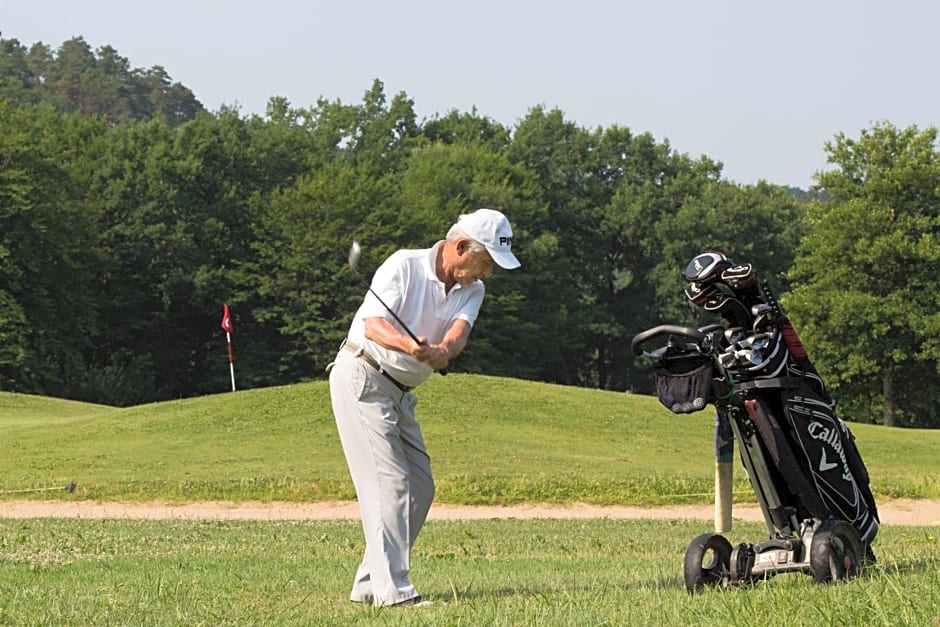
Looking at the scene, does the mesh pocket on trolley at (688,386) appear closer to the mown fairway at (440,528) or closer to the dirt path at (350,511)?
the mown fairway at (440,528)

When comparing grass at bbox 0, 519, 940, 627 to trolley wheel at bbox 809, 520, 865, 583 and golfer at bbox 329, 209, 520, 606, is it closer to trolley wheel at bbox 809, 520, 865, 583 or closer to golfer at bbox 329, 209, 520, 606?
trolley wheel at bbox 809, 520, 865, 583

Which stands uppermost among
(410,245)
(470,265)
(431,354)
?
(410,245)

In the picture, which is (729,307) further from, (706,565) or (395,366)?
(395,366)

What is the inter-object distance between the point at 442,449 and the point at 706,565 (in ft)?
59.2

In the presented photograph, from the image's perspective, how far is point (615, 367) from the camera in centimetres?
8481

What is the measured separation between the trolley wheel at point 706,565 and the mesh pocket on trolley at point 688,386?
679mm

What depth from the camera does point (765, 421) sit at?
23.0 feet

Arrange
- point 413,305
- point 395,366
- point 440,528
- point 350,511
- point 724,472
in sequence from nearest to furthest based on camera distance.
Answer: point 395,366
point 413,305
point 724,472
point 440,528
point 350,511

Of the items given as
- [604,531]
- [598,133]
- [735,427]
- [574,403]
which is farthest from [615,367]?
[735,427]

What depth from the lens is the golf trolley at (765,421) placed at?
690 cm

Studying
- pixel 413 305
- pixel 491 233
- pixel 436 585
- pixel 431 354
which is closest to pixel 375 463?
pixel 431 354

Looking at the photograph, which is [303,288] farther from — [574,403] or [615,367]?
[574,403]

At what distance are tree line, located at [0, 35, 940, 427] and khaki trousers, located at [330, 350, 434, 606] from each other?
52381 millimetres

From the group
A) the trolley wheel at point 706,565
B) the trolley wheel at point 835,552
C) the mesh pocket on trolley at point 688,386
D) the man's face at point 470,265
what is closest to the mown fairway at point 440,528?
the trolley wheel at point 835,552
